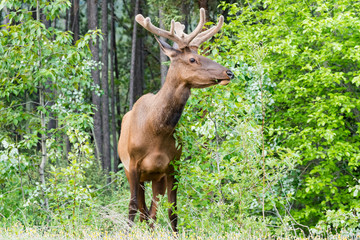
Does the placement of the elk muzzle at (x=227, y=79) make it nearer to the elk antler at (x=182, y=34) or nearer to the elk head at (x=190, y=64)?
the elk head at (x=190, y=64)

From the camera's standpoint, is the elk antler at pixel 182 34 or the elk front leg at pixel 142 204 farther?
the elk front leg at pixel 142 204

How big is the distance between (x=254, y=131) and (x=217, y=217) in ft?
3.77

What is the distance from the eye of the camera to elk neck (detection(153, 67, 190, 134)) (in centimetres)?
675

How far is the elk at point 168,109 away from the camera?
6.60 m

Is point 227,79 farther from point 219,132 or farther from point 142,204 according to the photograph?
point 142,204

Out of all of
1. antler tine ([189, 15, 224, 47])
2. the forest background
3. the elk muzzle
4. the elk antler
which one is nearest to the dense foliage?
the forest background

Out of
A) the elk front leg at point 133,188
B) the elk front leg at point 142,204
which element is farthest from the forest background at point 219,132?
the elk front leg at point 142,204

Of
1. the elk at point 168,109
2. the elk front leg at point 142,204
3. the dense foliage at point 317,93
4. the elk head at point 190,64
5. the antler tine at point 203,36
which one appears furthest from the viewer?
the dense foliage at point 317,93

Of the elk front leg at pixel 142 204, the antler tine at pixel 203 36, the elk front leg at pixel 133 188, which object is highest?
the antler tine at pixel 203 36

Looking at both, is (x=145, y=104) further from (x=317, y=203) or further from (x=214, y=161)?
(x=317, y=203)

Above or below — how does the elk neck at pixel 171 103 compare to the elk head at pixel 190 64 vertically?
below

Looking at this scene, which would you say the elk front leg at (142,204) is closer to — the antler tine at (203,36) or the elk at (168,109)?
the elk at (168,109)

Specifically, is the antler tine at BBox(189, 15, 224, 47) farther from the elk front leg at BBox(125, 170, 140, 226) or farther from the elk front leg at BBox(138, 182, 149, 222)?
the elk front leg at BBox(138, 182, 149, 222)

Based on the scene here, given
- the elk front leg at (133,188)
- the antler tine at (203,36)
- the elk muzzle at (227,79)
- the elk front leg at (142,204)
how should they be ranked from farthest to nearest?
the elk front leg at (142,204), the elk front leg at (133,188), the antler tine at (203,36), the elk muzzle at (227,79)
